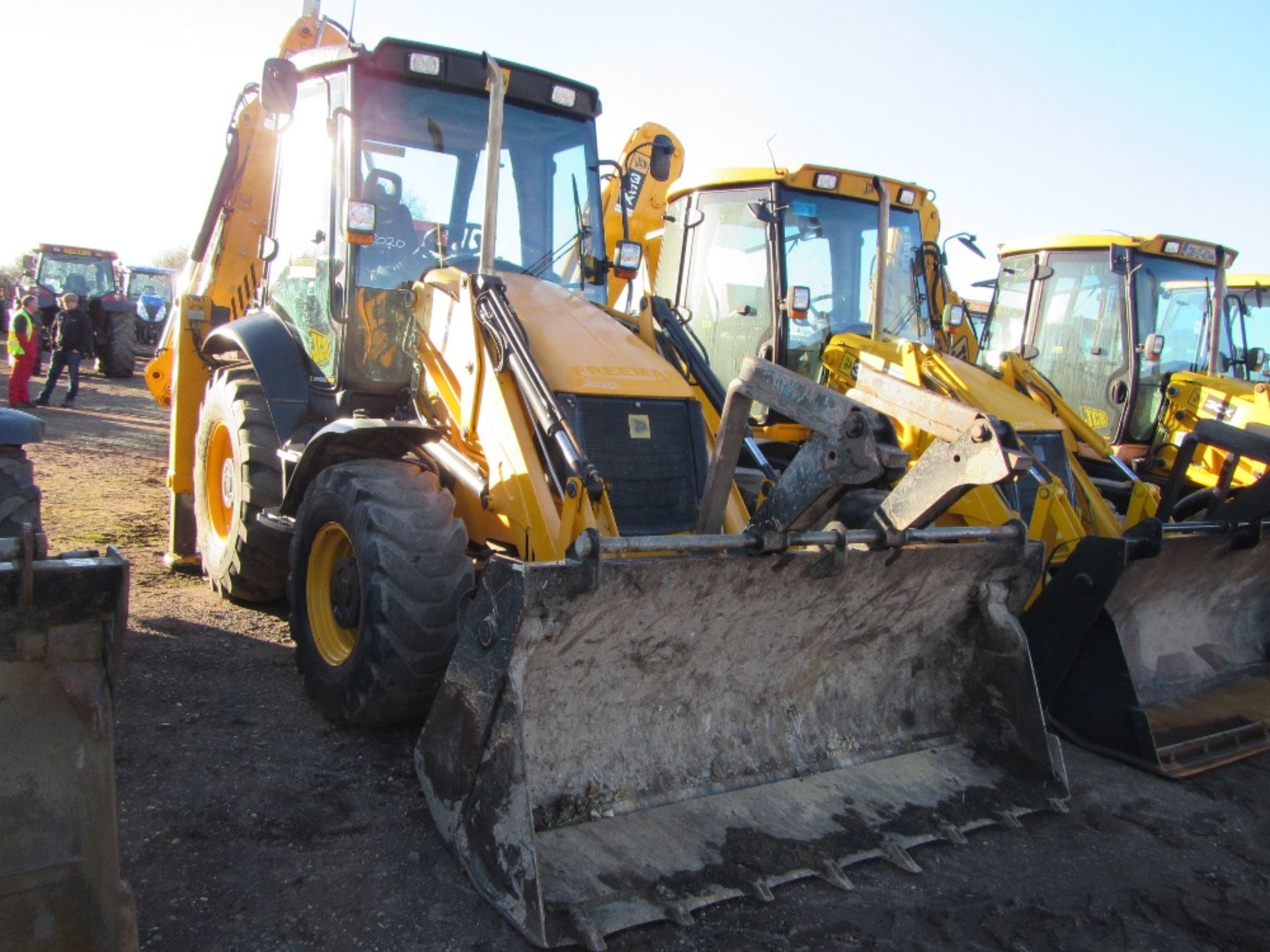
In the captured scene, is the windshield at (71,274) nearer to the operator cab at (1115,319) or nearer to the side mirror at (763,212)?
the side mirror at (763,212)

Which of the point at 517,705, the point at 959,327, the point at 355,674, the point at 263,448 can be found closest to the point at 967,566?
the point at 517,705

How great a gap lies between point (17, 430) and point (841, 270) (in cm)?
562

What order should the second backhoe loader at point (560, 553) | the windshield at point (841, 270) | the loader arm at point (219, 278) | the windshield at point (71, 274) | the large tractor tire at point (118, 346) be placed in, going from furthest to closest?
the windshield at point (71, 274), the large tractor tire at point (118, 346), the windshield at point (841, 270), the loader arm at point (219, 278), the second backhoe loader at point (560, 553)

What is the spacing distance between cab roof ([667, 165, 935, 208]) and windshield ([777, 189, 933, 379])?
0.07 m

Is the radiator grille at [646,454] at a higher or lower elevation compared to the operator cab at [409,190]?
lower

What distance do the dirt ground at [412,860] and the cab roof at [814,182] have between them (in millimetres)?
4529

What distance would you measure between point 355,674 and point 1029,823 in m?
2.66

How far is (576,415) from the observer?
425 cm

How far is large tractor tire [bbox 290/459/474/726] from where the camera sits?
12.5ft

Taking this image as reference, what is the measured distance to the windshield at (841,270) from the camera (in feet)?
25.0

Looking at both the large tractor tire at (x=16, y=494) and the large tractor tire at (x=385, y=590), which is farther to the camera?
the large tractor tire at (x=16, y=494)

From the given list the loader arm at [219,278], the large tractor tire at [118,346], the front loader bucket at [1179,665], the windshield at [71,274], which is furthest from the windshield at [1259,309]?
the windshield at [71,274]

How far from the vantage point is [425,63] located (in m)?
4.79

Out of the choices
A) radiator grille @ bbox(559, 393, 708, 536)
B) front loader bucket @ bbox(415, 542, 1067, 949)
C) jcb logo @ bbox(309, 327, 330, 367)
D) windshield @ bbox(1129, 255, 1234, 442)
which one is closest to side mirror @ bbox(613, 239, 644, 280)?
radiator grille @ bbox(559, 393, 708, 536)
